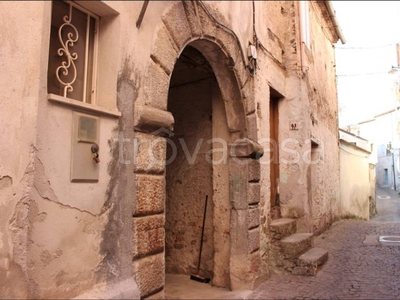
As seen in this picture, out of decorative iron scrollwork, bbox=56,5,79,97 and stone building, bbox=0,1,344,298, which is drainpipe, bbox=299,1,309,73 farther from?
decorative iron scrollwork, bbox=56,5,79,97

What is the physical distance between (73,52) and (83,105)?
1.38ft

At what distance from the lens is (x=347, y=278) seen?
475cm

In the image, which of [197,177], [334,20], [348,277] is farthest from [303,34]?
[348,277]

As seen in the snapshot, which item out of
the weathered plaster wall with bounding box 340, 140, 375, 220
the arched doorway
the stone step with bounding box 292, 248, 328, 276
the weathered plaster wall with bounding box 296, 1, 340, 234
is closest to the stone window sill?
the arched doorway

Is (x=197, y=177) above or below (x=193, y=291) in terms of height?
above

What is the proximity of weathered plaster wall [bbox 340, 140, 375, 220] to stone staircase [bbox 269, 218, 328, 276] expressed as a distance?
555 cm

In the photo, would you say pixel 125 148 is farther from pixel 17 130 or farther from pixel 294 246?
pixel 294 246

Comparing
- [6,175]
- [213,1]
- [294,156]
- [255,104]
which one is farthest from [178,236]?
[6,175]

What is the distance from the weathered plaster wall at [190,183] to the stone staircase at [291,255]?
0.96 meters

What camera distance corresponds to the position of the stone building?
6.46 feet

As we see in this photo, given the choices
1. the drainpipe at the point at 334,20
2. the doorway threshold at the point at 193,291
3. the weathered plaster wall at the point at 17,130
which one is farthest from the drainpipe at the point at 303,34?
the weathered plaster wall at the point at 17,130

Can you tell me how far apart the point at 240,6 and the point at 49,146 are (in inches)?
135

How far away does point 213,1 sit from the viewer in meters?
3.90

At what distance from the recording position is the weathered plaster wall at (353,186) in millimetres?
10689
